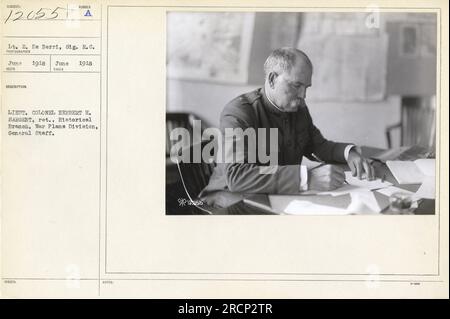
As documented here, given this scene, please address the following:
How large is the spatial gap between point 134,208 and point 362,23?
435 millimetres

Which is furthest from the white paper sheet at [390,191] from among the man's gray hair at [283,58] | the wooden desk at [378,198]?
the man's gray hair at [283,58]

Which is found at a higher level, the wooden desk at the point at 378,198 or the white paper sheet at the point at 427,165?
the white paper sheet at the point at 427,165

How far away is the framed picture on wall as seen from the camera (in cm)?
70

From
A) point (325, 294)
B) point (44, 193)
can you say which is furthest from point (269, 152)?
point (44, 193)

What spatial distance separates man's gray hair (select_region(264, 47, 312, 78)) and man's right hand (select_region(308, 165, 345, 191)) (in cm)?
16

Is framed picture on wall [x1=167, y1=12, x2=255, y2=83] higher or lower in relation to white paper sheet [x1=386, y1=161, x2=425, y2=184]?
higher

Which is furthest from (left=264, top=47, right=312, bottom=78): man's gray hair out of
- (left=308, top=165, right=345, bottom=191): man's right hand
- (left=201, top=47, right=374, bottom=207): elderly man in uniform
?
(left=308, top=165, right=345, bottom=191): man's right hand

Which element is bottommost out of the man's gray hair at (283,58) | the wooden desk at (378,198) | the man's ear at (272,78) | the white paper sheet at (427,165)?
the wooden desk at (378,198)

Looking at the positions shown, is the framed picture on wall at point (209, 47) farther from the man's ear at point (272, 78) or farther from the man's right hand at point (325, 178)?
the man's right hand at point (325, 178)

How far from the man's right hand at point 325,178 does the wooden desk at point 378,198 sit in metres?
0.01

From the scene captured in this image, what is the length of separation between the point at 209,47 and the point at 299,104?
156mm

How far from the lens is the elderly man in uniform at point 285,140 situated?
70 centimetres

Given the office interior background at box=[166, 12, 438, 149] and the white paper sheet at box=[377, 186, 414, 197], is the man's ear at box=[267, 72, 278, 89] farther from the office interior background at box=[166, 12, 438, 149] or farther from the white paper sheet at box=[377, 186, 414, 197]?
the white paper sheet at box=[377, 186, 414, 197]

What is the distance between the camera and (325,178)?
704 millimetres
